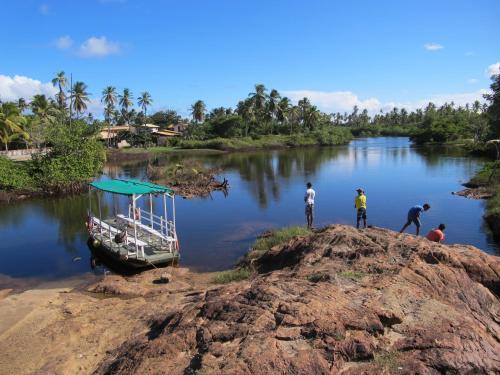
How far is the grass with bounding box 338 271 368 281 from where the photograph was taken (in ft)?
30.9

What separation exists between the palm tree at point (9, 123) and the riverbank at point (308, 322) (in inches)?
1708

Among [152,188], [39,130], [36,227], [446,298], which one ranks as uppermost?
[39,130]

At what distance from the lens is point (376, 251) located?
439 inches

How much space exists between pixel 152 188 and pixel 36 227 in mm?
11905

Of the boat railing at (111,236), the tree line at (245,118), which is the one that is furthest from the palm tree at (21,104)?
the boat railing at (111,236)

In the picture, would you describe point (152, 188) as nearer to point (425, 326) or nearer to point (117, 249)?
point (117, 249)

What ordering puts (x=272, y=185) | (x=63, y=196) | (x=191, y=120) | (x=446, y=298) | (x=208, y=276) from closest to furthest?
(x=446, y=298) < (x=208, y=276) < (x=63, y=196) < (x=272, y=185) < (x=191, y=120)

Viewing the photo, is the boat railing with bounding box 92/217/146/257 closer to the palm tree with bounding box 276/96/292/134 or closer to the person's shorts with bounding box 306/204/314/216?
the person's shorts with bounding box 306/204/314/216

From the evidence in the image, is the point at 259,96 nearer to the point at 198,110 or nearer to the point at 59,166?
the point at 198,110

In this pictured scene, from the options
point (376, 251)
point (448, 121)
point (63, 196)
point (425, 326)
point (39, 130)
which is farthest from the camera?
point (448, 121)

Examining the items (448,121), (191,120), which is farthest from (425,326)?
(191,120)

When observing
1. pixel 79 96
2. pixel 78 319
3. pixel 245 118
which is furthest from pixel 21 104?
pixel 78 319

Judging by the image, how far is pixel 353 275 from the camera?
9.59 m

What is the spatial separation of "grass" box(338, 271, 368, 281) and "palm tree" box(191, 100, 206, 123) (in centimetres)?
10922
